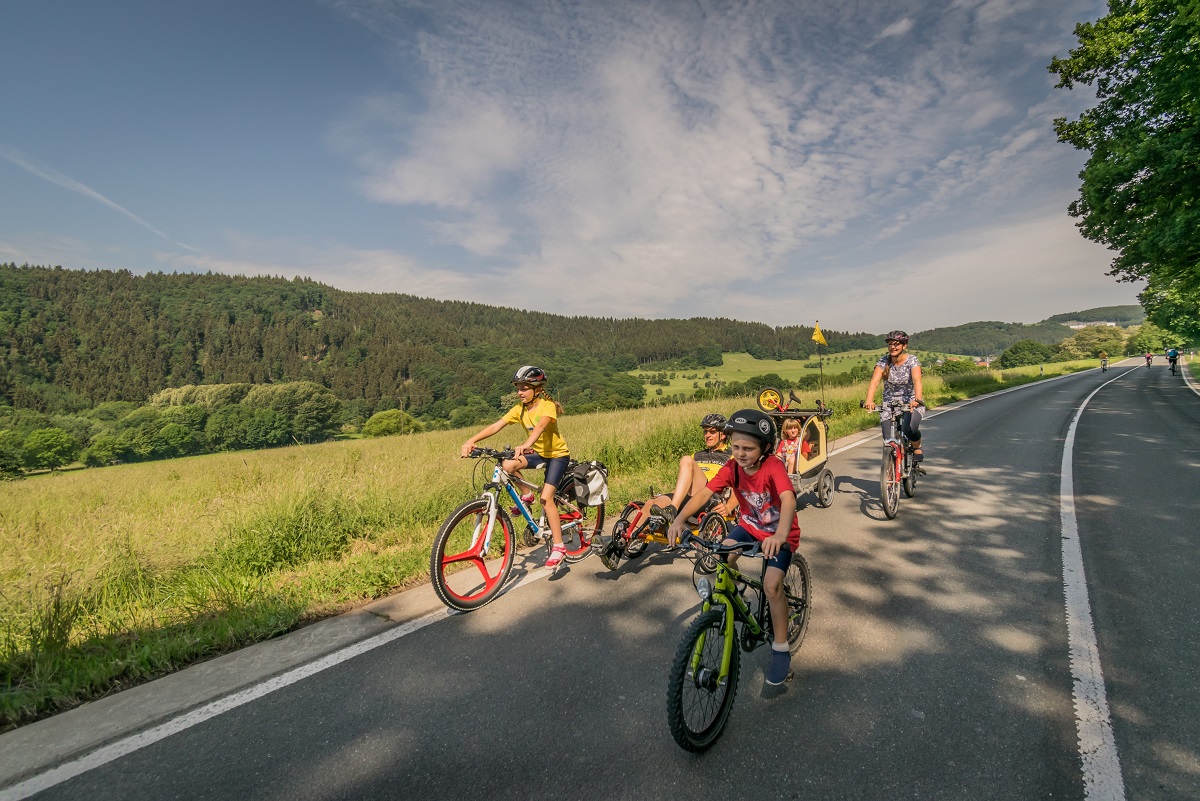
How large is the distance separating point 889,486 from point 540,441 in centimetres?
427

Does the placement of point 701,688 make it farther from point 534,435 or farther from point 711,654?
point 534,435

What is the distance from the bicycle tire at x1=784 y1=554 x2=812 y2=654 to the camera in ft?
10.7

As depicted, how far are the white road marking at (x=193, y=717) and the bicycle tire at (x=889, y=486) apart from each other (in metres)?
5.12

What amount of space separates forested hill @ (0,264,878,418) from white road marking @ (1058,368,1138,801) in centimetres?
4668

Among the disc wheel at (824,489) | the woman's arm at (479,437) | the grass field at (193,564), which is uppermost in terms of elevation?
the woman's arm at (479,437)

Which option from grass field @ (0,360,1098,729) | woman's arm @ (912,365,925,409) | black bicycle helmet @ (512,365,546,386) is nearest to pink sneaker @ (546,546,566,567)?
grass field @ (0,360,1098,729)

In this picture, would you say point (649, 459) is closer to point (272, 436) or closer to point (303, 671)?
point (303, 671)

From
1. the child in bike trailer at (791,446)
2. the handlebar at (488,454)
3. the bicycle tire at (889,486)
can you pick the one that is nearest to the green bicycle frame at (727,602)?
the handlebar at (488,454)

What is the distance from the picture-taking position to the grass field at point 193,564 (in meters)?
3.34

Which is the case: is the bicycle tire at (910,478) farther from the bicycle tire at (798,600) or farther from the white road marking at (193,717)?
the white road marking at (193,717)

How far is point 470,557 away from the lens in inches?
167

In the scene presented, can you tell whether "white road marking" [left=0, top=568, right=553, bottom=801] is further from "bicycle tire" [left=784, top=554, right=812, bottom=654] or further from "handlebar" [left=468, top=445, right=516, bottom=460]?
"bicycle tire" [left=784, top=554, right=812, bottom=654]

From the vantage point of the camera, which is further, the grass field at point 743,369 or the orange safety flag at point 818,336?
the grass field at point 743,369

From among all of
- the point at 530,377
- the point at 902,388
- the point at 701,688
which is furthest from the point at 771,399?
the point at 701,688
